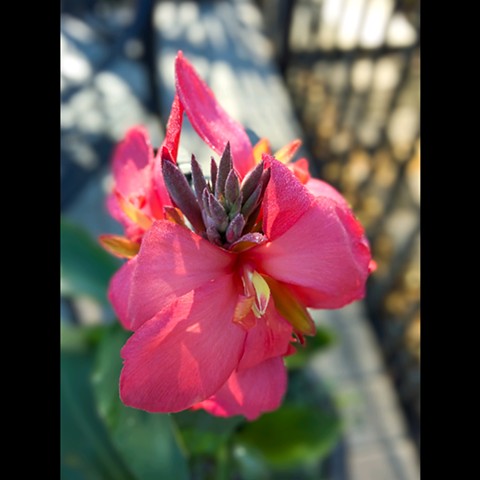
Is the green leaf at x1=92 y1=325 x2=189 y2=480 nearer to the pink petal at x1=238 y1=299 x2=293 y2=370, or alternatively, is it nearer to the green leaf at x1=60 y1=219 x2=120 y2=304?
the green leaf at x1=60 y1=219 x2=120 y2=304

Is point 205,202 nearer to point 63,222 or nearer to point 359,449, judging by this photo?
point 63,222

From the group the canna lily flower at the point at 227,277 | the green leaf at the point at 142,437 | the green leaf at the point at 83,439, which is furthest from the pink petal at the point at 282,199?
the green leaf at the point at 83,439

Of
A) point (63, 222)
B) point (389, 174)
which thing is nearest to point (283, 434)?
point (63, 222)

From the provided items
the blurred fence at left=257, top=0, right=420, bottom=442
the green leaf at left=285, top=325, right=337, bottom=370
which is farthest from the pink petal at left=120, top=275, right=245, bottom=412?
the blurred fence at left=257, top=0, right=420, bottom=442

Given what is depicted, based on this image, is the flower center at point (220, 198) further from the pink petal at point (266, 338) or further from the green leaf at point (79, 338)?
the green leaf at point (79, 338)

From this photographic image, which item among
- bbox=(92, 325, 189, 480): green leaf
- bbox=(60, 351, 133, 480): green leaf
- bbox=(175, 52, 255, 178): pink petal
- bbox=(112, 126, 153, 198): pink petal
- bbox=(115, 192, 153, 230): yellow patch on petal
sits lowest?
bbox=(60, 351, 133, 480): green leaf

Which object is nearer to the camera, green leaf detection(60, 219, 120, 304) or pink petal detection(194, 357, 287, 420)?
pink petal detection(194, 357, 287, 420)

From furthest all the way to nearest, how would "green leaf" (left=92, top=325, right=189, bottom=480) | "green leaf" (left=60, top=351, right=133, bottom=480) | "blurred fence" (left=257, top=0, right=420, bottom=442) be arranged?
"blurred fence" (left=257, top=0, right=420, bottom=442)
"green leaf" (left=60, top=351, right=133, bottom=480)
"green leaf" (left=92, top=325, right=189, bottom=480)

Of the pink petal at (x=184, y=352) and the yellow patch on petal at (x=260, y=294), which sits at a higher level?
the yellow patch on petal at (x=260, y=294)
